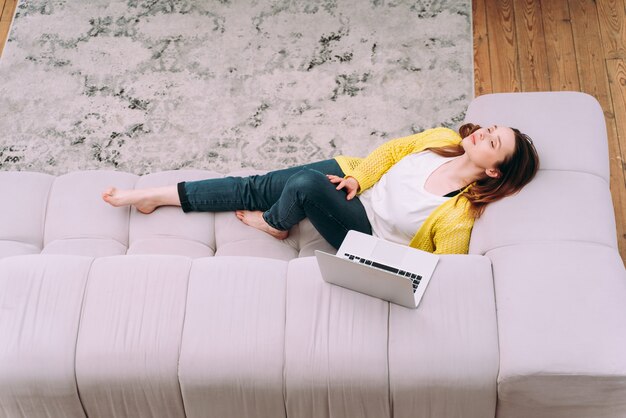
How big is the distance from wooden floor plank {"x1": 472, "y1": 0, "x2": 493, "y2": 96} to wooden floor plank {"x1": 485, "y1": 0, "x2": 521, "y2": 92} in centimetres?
2

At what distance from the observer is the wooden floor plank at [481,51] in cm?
272

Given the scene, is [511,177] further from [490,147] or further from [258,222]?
[258,222]

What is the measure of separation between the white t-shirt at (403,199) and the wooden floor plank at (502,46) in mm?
836

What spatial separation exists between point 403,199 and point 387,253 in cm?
25

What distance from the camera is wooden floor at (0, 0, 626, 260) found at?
2699mm

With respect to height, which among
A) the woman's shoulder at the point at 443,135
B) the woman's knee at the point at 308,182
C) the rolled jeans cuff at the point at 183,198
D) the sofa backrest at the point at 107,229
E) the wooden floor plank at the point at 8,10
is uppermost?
the wooden floor plank at the point at 8,10

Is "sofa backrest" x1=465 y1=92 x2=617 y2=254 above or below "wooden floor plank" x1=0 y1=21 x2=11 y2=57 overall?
below

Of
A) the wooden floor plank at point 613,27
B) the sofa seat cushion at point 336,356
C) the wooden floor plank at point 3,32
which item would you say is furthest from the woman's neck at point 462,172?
the wooden floor plank at point 3,32

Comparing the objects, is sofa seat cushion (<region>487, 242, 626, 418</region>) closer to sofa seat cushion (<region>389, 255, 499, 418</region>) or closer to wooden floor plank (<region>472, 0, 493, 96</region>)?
sofa seat cushion (<region>389, 255, 499, 418</region>)

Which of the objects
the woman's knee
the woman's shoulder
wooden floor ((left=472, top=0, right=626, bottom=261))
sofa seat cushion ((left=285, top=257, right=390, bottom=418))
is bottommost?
sofa seat cushion ((left=285, top=257, right=390, bottom=418))

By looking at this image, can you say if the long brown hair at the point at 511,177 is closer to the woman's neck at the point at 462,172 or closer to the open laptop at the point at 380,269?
the woman's neck at the point at 462,172

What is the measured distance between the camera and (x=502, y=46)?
2.82 m

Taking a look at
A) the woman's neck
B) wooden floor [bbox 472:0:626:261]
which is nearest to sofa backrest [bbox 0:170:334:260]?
the woman's neck

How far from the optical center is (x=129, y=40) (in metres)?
2.88
